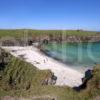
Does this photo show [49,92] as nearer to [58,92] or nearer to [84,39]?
[58,92]

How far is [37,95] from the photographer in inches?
361

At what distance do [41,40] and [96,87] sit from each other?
341 ft

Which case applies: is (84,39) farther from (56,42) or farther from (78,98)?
(78,98)

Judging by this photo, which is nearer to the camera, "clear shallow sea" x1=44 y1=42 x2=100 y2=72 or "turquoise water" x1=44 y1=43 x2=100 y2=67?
Answer: "clear shallow sea" x1=44 y1=42 x2=100 y2=72

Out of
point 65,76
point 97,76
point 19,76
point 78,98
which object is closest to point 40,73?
point 19,76

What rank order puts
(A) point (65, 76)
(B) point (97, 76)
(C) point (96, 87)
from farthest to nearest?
(A) point (65, 76) → (B) point (97, 76) → (C) point (96, 87)

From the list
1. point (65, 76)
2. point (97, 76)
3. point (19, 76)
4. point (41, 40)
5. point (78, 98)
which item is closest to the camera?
point (78, 98)

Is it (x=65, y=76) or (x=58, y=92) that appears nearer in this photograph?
(x=58, y=92)

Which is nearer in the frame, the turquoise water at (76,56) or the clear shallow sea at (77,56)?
the clear shallow sea at (77,56)

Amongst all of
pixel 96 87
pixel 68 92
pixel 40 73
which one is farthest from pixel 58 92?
pixel 40 73

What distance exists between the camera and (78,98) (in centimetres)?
881

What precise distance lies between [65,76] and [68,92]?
2640 cm

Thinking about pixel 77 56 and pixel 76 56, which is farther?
pixel 77 56

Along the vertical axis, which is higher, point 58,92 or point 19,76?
point 58,92
